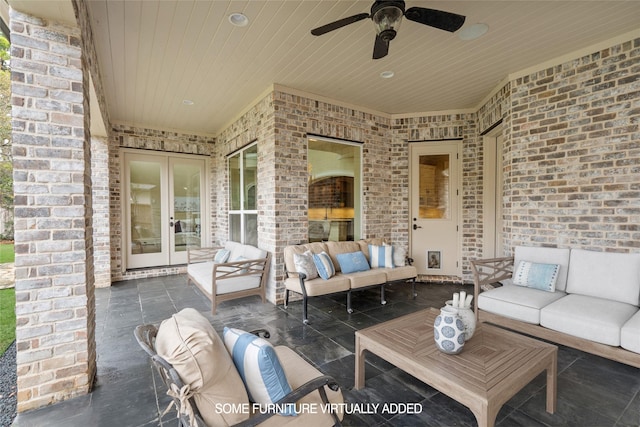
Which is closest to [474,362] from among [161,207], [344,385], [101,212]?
[344,385]

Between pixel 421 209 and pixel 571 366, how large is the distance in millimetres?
3234

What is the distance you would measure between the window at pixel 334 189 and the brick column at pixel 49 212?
292 cm

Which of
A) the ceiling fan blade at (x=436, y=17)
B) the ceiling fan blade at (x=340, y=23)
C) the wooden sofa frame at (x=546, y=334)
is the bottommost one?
the wooden sofa frame at (x=546, y=334)

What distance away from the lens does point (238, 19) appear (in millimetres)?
2619

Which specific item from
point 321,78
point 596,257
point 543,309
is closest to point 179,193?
point 321,78

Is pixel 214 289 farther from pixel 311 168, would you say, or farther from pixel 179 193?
pixel 179 193

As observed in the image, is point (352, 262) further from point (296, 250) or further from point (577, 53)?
point (577, 53)

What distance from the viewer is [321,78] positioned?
3.86 meters

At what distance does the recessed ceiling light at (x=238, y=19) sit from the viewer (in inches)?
101

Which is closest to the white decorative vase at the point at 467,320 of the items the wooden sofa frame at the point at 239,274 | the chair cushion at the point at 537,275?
the chair cushion at the point at 537,275

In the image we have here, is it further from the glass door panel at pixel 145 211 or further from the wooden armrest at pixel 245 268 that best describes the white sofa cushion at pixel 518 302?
the glass door panel at pixel 145 211

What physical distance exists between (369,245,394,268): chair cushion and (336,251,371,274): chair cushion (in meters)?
0.16

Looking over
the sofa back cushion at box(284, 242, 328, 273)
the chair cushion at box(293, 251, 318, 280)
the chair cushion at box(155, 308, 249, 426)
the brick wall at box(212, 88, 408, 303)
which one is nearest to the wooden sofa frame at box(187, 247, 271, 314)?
the brick wall at box(212, 88, 408, 303)

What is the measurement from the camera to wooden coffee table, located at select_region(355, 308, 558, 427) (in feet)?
4.86
